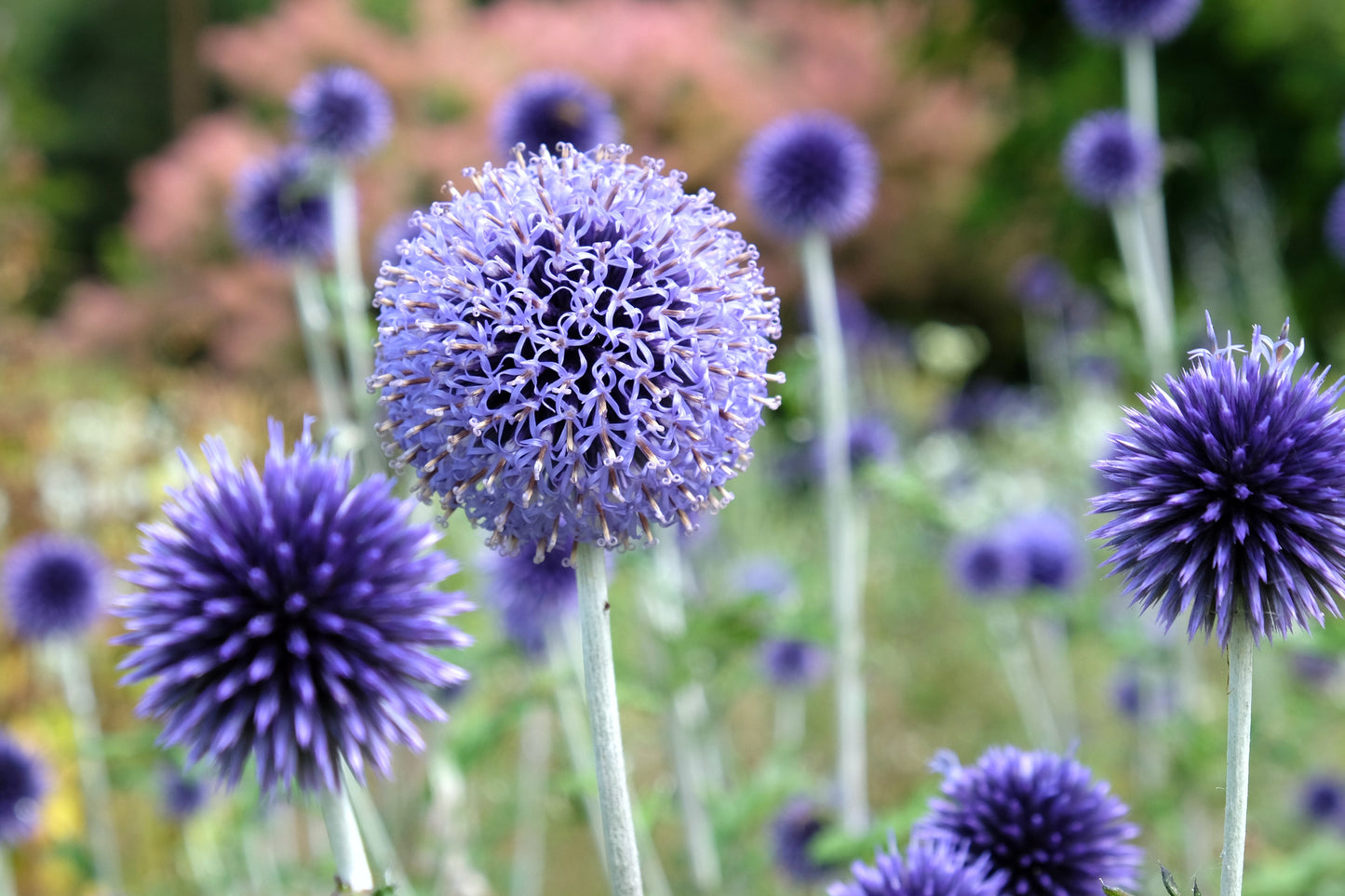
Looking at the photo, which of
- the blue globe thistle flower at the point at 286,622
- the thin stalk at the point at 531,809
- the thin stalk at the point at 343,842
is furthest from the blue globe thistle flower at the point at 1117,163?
the thin stalk at the point at 343,842

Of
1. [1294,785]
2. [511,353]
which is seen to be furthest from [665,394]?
[1294,785]

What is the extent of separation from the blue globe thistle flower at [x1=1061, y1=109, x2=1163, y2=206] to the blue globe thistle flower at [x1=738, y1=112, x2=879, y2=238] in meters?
1.08

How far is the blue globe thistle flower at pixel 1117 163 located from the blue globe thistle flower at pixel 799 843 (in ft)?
9.58

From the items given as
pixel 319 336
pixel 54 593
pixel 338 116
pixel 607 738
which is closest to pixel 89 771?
pixel 54 593

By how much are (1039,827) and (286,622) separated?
Result: 132 centimetres

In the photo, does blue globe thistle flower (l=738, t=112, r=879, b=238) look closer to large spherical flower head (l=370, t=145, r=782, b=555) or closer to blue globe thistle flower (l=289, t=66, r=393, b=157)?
blue globe thistle flower (l=289, t=66, r=393, b=157)

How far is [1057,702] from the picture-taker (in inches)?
221

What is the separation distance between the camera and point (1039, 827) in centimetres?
182

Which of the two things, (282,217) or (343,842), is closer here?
(343,842)

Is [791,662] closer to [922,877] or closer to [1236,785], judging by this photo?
[922,877]

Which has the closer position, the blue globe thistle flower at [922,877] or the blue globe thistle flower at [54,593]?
the blue globe thistle flower at [922,877]

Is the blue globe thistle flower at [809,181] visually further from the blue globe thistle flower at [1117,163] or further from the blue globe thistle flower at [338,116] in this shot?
the blue globe thistle flower at [338,116]

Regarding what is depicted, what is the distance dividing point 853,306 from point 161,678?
317 inches

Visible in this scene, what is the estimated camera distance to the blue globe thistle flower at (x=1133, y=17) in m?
4.55
